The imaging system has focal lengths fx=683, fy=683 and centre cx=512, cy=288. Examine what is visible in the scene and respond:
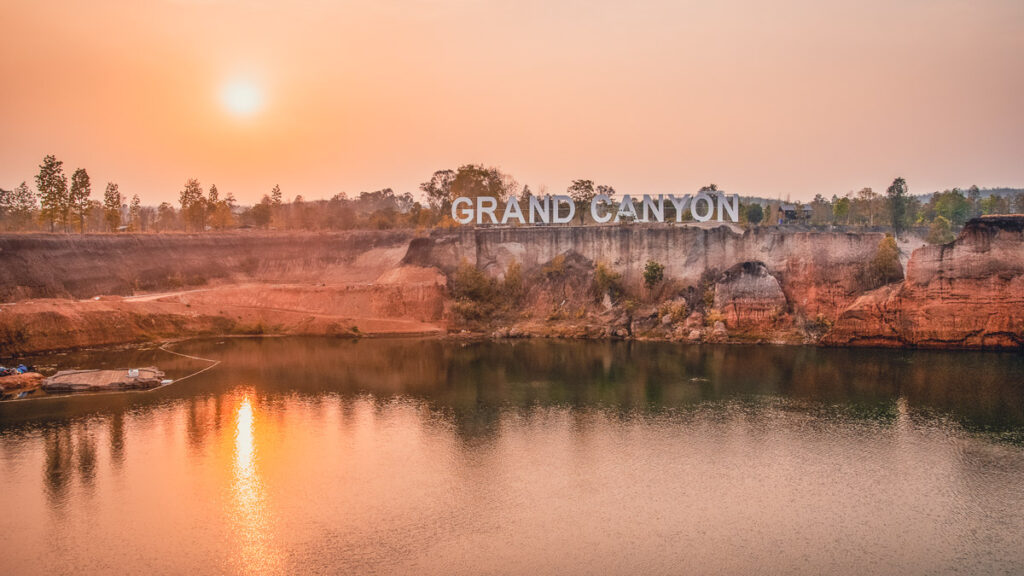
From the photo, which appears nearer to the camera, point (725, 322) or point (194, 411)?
point (194, 411)

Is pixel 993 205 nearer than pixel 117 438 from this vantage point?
No

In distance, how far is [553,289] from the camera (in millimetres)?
72125

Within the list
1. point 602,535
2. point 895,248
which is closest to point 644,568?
point 602,535

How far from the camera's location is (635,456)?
104 feet

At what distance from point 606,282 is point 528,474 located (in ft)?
139

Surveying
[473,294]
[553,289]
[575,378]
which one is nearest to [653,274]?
[553,289]

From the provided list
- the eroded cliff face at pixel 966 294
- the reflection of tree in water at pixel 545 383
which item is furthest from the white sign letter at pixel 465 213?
the eroded cliff face at pixel 966 294

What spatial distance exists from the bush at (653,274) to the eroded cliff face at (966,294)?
20.0 metres

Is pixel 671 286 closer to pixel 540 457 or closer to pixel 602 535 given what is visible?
pixel 540 457

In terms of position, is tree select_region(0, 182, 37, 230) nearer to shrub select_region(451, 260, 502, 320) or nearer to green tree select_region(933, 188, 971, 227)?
shrub select_region(451, 260, 502, 320)

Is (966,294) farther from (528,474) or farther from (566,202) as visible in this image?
(528,474)

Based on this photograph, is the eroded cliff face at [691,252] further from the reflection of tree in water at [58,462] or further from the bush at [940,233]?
the reflection of tree in water at [58,462]

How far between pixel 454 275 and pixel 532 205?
12218mm

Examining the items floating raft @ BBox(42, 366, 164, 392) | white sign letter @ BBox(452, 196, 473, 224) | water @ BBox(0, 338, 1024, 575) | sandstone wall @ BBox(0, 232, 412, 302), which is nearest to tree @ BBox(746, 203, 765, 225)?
white sign letter @ BBox(452, 196, 473, 224)
